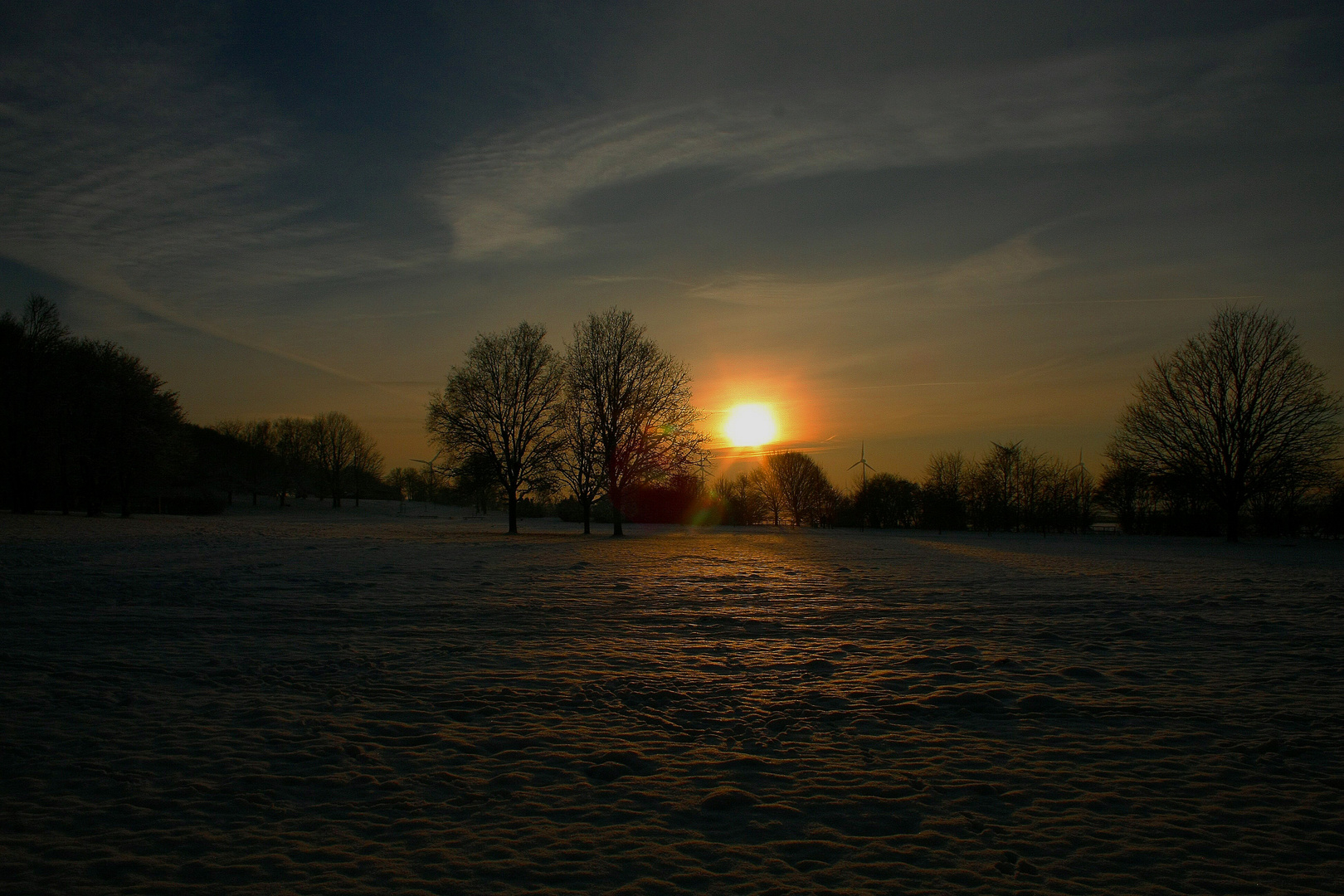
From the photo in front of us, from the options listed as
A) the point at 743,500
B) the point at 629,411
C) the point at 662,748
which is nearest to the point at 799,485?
the point at 743,500

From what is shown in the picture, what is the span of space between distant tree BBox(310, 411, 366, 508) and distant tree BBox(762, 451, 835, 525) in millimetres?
63413

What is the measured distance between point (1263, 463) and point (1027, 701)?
4795 centimetres

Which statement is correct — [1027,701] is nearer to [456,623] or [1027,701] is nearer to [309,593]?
[456,623]

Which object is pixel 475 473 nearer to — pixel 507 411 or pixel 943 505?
pixel 507 411

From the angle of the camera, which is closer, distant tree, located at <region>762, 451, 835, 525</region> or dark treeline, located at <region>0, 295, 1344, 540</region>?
dark treeline, located at <region>0, 295, 1344, 540</region>

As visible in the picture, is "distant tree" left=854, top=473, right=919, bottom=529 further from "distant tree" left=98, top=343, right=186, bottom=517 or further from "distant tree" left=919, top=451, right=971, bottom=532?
"distant tree" left=98, top=343, right=186, bottom=517

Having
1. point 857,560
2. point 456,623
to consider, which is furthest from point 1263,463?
point 456,623

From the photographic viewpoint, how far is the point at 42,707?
6434mm

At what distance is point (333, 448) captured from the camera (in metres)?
109

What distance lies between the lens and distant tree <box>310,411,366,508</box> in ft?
353

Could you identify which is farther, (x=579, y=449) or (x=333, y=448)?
(x=333, y=448)

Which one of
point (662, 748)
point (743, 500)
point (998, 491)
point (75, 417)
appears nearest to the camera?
point (662, 748)

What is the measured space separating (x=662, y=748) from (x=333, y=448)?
115 m

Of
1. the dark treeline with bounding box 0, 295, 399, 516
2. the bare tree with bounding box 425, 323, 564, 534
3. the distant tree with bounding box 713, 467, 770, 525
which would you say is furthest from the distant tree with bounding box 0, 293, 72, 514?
the distant tree with bounding box 713, 467, 770, 525
